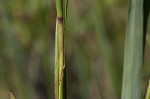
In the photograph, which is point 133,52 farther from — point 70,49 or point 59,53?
point 70,49

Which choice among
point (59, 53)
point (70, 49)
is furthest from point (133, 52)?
point (70, 49)

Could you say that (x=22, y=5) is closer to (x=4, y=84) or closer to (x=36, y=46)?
(x=36, y=46)

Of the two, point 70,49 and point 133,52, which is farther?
point 70,49

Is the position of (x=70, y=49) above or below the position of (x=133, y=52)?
below

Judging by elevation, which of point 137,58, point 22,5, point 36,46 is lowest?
point 36,46

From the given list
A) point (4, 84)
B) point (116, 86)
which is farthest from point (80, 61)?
point (4, 84)

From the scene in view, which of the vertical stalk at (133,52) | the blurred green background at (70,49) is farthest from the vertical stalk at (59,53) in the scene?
the blurred green background at (70,49)

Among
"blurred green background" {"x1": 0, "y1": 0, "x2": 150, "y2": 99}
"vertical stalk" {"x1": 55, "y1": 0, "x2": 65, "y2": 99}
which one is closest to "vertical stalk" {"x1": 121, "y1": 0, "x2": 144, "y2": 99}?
"vertical stalk" {"x1": 55, "y1": 0, "x2": 65, "y2": 99}
